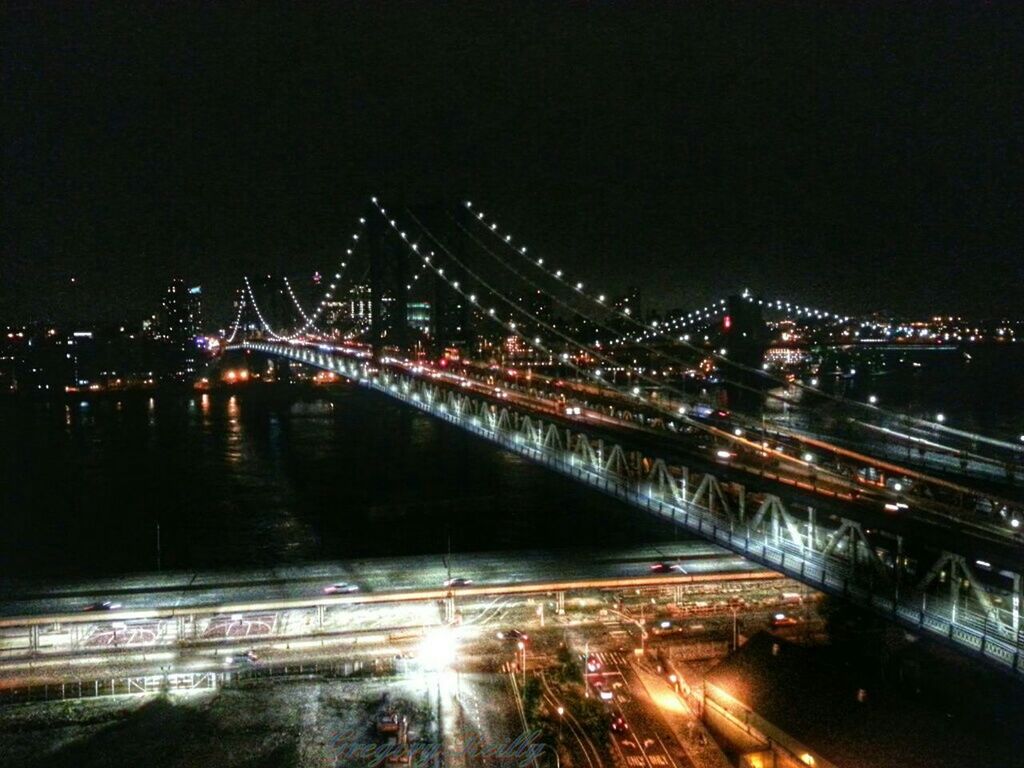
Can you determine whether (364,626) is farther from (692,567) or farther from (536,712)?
(692,567)

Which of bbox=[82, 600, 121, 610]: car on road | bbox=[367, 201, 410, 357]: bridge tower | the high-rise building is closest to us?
bbox=[82, 600, 121, 610]: car on road

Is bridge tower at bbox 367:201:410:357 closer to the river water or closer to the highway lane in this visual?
the river water

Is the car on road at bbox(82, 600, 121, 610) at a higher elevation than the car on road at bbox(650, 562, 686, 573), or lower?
lower

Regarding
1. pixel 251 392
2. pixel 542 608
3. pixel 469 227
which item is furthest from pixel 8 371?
pixel 542 608

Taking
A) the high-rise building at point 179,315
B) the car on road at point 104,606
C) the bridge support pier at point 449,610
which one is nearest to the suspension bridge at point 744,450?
the bridge support pier at point 449,610

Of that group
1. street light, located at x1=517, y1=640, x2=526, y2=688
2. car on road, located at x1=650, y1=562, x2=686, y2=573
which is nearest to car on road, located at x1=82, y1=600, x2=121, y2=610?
street light, located at x1=517, y1=640, x2=526, y2=688

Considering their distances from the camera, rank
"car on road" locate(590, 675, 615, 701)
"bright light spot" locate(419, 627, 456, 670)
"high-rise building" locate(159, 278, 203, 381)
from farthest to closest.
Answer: "high-rise building" locate(159, 278, 203, 381) < "bright light spot" locate(419, 627, 456, 670) < "car on road" locate(590, 675, 615, 701)

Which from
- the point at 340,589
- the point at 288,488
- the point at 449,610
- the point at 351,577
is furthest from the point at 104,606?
the point at 288,488
